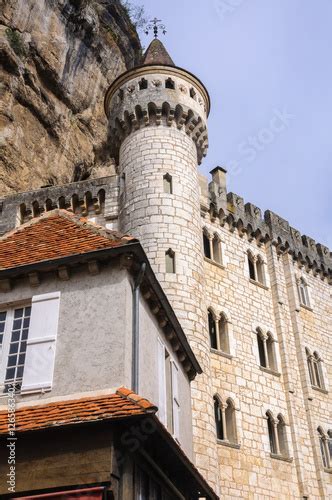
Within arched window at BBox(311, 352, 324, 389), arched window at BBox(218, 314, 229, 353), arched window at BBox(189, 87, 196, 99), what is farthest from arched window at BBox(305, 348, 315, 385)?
arched window at BBox(189, 87, 196, 99)

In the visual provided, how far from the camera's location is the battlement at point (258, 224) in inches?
955

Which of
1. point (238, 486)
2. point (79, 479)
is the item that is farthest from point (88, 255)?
point (238, 486)

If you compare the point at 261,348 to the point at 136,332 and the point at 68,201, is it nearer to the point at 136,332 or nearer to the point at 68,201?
the point at 68,201

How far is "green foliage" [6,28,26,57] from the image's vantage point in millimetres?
25500

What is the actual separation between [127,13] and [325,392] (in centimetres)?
2393

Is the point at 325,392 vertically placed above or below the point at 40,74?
below

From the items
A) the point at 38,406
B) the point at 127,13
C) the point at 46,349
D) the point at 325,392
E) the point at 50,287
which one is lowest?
the point at 38,406

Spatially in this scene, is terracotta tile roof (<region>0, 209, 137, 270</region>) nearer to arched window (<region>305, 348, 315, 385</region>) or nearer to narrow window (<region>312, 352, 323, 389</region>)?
arched window (<region>305, 348, 315, 385</region>)

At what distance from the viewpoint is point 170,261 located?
19547 mm

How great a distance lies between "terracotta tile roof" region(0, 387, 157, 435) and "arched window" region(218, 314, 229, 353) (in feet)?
42.6

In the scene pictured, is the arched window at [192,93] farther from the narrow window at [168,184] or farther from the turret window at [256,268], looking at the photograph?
the turret window at [256,268]

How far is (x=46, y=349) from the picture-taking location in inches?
373

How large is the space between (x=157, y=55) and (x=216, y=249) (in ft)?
25.7

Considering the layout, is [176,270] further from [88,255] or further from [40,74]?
[40,74]
